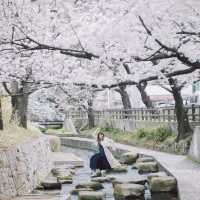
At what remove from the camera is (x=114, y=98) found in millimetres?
56781

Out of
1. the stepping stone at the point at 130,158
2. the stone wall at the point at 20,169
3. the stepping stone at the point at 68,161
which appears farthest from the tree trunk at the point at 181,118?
the stone wall at the point at 20,169

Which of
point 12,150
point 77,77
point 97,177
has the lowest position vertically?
point 97,177

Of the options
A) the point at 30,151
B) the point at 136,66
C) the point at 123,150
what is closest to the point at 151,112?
the point at 123,150

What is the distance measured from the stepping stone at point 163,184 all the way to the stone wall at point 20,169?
3.17 meters

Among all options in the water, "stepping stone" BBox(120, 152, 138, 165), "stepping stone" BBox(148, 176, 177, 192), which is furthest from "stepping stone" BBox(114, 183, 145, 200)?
"stepping stone" BBox(120, 152, 138, 165)

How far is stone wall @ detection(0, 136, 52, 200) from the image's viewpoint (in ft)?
42.8

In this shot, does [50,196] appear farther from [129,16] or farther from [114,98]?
[114,98]

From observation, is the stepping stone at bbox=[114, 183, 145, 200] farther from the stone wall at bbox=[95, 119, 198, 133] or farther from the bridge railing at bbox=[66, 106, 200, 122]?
the stone wall at bbox=[95, 119, 198, 133]

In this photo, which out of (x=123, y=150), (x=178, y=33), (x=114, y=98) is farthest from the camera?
(x=114, y=98)

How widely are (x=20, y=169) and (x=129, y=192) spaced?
2.72 meters

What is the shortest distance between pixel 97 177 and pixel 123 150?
700cm

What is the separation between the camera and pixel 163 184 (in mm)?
14781

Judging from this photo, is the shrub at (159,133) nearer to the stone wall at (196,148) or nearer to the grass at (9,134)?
the stone wall at (196,148)

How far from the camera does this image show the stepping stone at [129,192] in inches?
565
